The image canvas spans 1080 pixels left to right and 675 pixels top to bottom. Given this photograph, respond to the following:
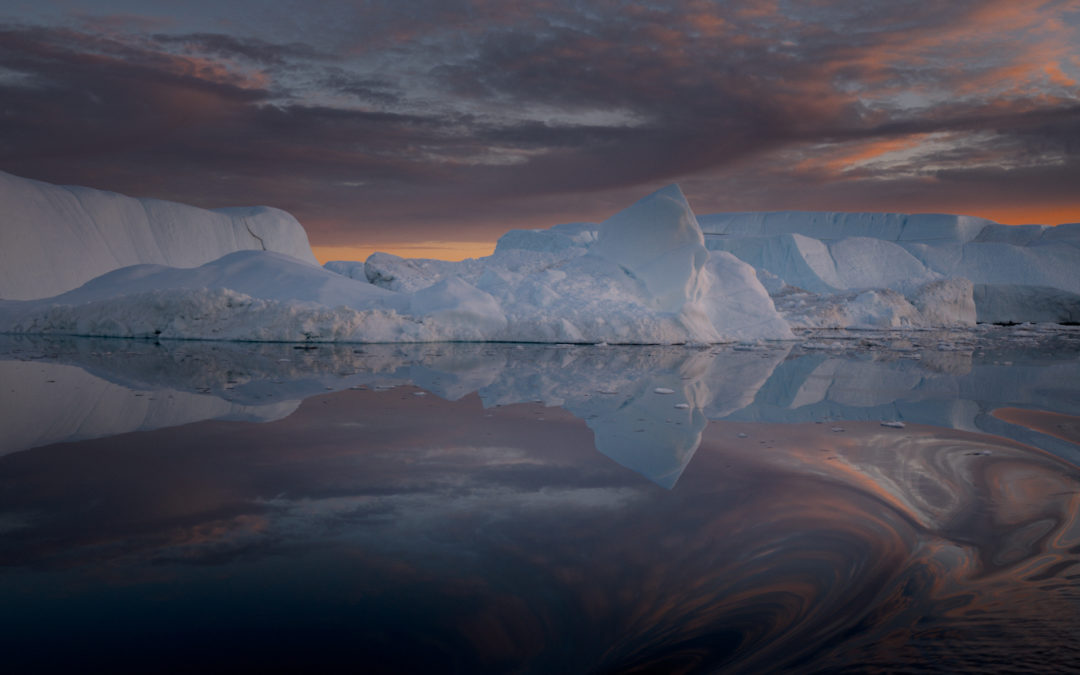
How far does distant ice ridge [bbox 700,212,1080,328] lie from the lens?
22.6 m

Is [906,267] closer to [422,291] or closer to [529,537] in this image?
[422,291]

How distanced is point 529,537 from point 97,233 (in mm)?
26780

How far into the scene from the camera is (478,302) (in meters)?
12.6

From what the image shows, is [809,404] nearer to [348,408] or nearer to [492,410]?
[492,410]

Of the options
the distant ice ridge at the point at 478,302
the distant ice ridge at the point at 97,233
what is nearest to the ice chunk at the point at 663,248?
the distant ice ridge at the point at 478,302

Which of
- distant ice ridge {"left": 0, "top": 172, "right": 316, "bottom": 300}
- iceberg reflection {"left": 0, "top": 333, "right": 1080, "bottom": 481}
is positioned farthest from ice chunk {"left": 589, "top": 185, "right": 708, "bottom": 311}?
distant ice ridge {"left": 0, "top": 172, "right": 316, "bottom": 300}

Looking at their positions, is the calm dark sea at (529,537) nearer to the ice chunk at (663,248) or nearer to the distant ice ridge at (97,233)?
the ice chunk at (663,248)

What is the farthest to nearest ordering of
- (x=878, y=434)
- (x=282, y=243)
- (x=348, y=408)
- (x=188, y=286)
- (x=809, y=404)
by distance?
(x=282, y=243) → (x=188, y=286) → (x=809, y=404) → (x=348, y=408) → (x=878, y=434)

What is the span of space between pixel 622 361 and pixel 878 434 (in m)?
5.04

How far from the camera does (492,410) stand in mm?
4602

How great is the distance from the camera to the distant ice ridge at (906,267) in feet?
74.0

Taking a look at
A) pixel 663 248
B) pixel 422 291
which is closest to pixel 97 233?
pixel 422 291

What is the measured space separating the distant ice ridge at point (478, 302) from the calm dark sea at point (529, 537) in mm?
7313

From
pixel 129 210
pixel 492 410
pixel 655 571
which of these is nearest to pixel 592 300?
pixel 492 410
